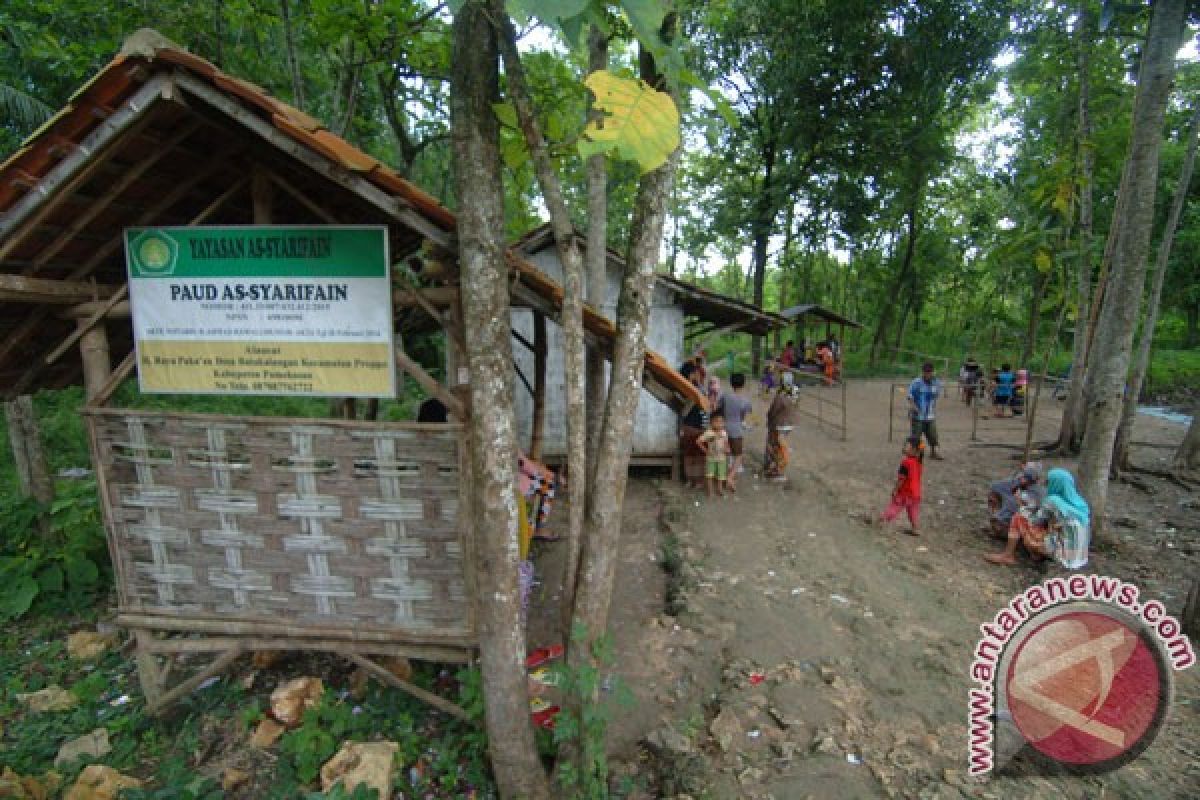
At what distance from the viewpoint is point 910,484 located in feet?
23.2

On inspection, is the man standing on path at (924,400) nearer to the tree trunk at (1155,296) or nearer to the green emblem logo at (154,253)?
the tree trunk at (1155,296)

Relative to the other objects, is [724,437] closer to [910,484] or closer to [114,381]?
[910,484]

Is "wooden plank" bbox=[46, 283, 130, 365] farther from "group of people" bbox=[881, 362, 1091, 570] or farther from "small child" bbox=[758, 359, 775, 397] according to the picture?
"small child" bbox=[758, 359, 775, 397]

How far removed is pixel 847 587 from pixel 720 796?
10.4ft

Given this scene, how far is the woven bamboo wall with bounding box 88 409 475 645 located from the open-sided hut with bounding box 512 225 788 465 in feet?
16.8

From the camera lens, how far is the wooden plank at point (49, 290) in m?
3.25

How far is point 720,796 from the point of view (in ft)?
10.8

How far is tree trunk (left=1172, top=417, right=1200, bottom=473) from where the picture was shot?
369 inches

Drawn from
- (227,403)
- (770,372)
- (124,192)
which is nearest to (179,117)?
(124,192)

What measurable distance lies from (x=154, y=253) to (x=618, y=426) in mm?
3156

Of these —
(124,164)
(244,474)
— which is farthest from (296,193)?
(244,474)

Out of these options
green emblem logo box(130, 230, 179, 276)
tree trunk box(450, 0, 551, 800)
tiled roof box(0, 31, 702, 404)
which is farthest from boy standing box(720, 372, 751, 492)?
green emblem logo box(130, 230, 179, 276)

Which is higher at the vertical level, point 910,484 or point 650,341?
point 650,341

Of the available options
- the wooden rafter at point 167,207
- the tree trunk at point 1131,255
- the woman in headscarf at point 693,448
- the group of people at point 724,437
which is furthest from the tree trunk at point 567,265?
the tree trunk at point 1131,255
